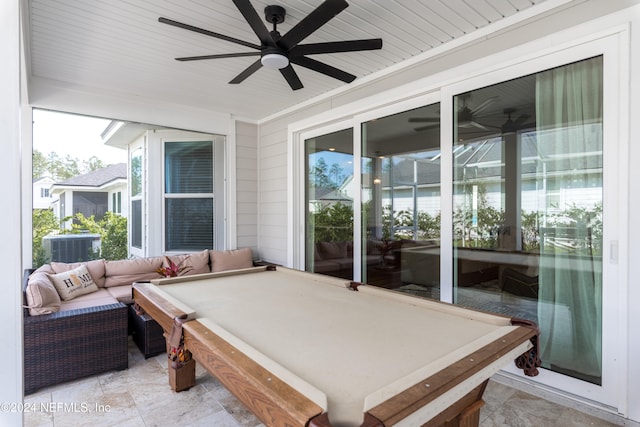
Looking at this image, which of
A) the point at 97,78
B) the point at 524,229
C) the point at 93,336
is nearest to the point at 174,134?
the point at 97,78

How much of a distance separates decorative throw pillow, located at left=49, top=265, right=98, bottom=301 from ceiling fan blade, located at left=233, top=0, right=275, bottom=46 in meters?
3.05

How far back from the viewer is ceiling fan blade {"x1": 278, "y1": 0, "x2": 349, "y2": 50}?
179 centimetres

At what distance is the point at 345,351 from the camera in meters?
1.38

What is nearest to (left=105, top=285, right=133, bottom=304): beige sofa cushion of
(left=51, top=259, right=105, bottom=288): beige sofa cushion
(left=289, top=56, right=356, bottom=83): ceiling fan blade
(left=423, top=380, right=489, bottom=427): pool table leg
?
(left=51, top=259, right=105, bottom=288): beige sofa cushion

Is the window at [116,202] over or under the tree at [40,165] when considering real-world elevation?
under

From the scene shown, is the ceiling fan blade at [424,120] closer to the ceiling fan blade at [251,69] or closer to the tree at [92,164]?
the ceiling fan blade at [251,69]

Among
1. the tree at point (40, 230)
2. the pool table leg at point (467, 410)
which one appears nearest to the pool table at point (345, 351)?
the pool table leg at point (467, 410)

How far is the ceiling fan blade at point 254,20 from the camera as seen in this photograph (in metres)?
1.84

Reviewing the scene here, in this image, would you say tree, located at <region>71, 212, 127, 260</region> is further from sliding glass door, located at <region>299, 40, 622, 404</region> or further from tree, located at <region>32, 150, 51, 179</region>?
sliding glass door, located at <region>299, 40, 622, 404</region>

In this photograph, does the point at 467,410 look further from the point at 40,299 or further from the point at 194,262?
the point at 194,262

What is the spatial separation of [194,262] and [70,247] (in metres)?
1.54

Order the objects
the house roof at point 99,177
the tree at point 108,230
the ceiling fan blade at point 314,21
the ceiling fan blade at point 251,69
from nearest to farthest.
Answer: the ceiling fan blade at point 314,21 → the ceiling fan blade at point 251,69 → the house roof at point 99,177 → the tree at point 108,230

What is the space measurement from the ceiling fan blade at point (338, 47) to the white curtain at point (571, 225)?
132 centimetres

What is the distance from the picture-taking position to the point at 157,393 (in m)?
2.46
